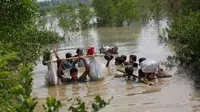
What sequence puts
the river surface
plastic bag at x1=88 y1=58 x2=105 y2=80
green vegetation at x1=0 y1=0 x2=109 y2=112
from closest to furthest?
green vegetation at x1=0 y1=0 x2=109 y2=112 < the river surface < plastic bag at x1=88 y1=58 x2=105 y2=80

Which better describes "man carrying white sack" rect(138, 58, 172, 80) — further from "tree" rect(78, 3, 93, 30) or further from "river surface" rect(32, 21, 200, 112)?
"tree" rect(78, 3, 93, 30)

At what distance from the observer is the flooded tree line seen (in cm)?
377

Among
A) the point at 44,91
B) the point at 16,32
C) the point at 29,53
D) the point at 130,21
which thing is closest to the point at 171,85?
the point at 44,91

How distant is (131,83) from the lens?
465 inches

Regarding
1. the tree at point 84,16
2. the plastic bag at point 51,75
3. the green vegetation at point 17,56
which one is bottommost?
the plastic bag at point 51,75

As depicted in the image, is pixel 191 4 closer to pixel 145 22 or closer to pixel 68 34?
pixel 68 34

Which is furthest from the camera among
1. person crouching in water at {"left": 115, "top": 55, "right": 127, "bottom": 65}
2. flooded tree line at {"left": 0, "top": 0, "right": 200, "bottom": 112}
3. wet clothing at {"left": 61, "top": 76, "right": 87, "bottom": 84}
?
person crouching in water at {"left": 115, "top": 55, "right": 127, "bottom": 65}

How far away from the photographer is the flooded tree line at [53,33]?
3770 millimetres

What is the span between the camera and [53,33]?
31984 millimetres

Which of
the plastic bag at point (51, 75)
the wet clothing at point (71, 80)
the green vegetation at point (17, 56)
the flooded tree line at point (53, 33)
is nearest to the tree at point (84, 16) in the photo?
the flooded tree line at point (53, 33)

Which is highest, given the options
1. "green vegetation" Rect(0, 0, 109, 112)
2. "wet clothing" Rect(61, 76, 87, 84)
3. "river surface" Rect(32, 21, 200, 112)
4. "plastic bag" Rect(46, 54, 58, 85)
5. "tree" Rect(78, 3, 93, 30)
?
"tree" Rect(78, 3, 93, 30)

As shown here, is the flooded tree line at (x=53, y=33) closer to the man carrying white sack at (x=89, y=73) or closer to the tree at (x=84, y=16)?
the tree at (x=84, y=16)

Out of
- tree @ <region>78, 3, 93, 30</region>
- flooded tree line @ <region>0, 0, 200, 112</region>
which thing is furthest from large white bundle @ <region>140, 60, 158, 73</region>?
tree @ <region>78, 3, 93, 30</region>

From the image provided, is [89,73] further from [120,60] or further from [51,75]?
[120,60]
